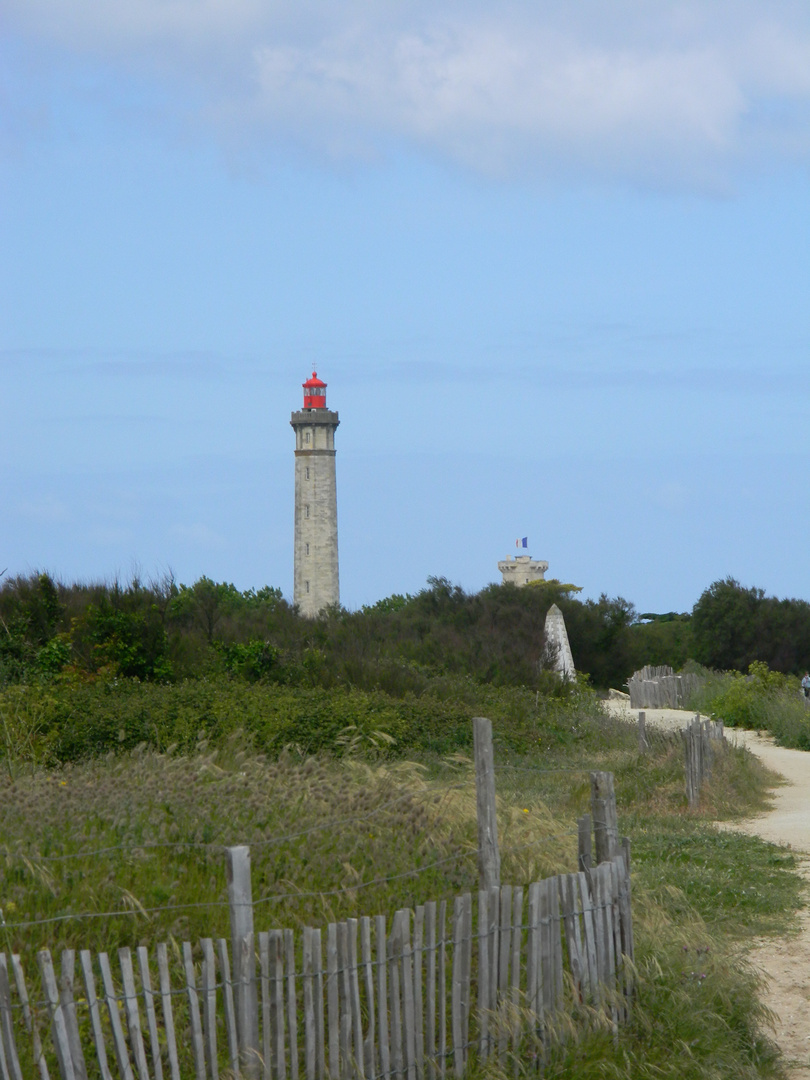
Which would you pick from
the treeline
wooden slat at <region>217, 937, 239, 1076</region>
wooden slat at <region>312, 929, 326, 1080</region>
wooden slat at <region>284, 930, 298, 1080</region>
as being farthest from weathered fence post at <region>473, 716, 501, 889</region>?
the treeline

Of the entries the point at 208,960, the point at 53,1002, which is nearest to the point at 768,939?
the point at 208,960

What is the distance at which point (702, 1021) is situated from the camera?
6.15 meters

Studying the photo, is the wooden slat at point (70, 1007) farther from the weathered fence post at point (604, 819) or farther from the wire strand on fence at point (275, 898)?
the weathered fence post at point (604, 819)

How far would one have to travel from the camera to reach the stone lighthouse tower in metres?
50.8

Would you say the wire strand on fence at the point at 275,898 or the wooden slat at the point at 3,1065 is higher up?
the wire strand on fence at the point at 275,898

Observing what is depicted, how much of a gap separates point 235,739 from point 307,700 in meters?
2.65

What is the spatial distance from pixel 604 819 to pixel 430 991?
167cm

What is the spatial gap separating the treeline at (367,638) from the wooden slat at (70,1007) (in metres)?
12.2

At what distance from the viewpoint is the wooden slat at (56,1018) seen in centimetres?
422

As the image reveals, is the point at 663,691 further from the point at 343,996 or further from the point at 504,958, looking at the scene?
the point at 343,996

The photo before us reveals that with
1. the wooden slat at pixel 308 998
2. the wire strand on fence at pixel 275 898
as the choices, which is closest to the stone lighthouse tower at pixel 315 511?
the wire strand on fence at pixel 275 898

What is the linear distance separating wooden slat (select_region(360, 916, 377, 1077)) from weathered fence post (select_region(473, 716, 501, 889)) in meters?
1.23

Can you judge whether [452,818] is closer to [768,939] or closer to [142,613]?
[768,939]

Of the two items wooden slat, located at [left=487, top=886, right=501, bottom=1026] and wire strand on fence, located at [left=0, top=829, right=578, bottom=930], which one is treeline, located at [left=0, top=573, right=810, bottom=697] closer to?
wire strand on fence, located at [left=0, top=829, right=578, bottom=930]
